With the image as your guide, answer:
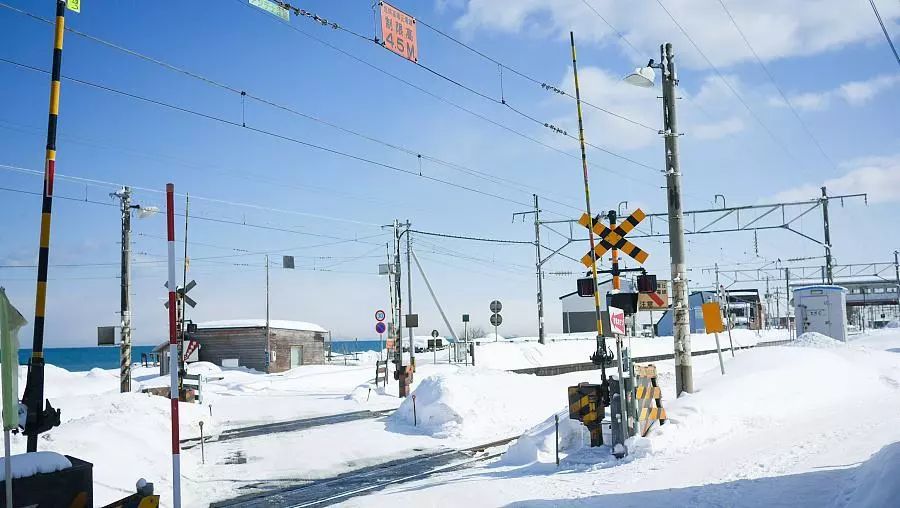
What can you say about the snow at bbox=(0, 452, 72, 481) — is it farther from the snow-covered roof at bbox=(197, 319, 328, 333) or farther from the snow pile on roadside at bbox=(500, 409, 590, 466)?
the snow-covered roof at bbox=(197, 319, 328, 333)

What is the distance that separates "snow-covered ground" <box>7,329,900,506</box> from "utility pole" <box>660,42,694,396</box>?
2.31 feet

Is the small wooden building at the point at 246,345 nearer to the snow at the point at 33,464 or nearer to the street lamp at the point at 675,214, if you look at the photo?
the street lamp at the point at 675,214

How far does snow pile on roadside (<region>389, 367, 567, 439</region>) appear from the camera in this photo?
57.5 ft

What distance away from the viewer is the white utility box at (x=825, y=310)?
35.5 metres

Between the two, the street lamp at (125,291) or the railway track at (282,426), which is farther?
the street lamp at (125,291)

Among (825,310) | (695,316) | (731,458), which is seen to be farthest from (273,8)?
(695,316)

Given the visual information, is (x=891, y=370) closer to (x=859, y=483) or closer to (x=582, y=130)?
(x=582, y=130)

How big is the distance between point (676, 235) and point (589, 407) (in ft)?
16.4

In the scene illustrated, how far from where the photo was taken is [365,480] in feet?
39.4

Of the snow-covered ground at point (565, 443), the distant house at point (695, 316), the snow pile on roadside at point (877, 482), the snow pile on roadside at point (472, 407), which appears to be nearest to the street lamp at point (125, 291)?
the snow-covered ground at point (565, 443)

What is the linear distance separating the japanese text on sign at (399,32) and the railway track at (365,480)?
7.88 m

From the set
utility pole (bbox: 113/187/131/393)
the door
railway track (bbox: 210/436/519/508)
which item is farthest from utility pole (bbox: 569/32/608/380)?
the door

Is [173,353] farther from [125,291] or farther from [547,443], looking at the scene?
[125,291]

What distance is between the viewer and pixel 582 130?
13.0 m
